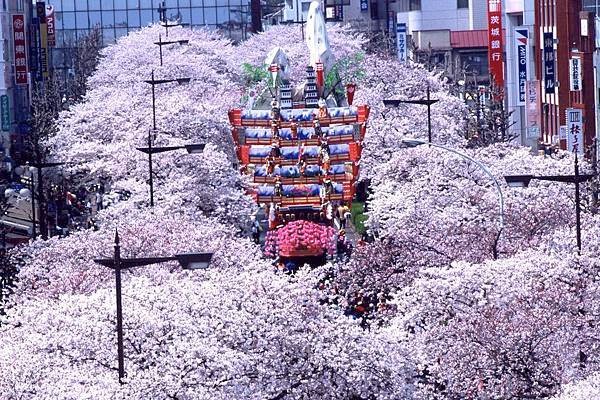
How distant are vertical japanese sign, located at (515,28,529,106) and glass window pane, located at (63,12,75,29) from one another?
253 ft

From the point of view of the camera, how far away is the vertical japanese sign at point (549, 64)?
68.5 metres

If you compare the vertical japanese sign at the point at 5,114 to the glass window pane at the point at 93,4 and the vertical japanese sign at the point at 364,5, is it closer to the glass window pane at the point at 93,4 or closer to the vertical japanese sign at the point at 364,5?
the glass window pane at the point at 93,4

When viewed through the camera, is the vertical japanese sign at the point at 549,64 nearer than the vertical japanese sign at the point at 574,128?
No

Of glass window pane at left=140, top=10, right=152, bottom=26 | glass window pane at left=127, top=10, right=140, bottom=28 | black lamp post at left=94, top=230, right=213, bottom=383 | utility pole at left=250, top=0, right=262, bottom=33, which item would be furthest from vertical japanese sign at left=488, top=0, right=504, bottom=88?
glass window pane at left=127, top=10, right=140, bottom=28

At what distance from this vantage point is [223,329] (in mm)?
29906

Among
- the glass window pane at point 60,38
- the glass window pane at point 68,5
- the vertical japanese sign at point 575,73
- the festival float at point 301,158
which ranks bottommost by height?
the festival float at point 301,158

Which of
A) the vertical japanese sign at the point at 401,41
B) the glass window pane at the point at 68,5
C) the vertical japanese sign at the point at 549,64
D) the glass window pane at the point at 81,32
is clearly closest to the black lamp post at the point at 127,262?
the vertical japanese sign at the point at 549,64

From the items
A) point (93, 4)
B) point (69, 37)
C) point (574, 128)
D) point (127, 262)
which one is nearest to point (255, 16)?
point (93, 4)

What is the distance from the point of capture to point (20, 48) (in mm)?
95875

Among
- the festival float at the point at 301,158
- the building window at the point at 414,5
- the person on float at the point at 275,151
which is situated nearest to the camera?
the festival float at the point at 301,158

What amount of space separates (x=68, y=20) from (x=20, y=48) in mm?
54422

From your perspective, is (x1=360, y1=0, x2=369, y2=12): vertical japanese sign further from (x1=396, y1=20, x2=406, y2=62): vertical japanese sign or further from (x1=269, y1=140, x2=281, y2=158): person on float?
(x1=269, y1=140, x2=281, y2=158): person on float

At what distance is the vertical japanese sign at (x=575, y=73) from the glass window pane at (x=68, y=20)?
89128mm

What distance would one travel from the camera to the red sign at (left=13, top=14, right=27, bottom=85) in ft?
308
